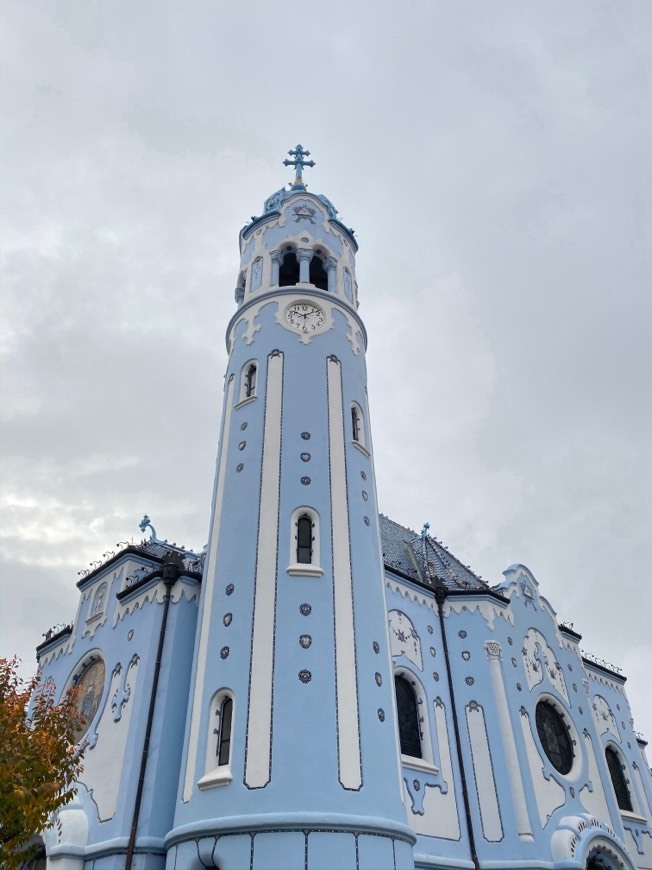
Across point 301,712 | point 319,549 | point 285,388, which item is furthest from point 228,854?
point 285,388

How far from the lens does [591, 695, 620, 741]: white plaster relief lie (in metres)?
30.0

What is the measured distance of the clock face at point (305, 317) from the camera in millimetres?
23355

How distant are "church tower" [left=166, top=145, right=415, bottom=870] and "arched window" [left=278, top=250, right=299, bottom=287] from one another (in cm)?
141

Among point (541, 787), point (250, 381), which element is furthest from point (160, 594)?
point (541, 787)

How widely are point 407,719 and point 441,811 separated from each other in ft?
8.04

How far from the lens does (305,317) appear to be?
77.7 feet

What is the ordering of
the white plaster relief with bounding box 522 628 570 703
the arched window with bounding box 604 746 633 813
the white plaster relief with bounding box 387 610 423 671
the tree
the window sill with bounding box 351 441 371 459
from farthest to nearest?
the arched window with bounding box 604 746 633 813 < the white plaster relief with bounding box 522 628 570 703 < the white plaster relief with bounding box 387 610 423 671 < the window sill with bounding box 351 441 371 459 < the tree

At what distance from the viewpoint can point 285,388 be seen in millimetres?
21578

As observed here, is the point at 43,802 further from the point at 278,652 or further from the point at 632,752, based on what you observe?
the point at 632,752

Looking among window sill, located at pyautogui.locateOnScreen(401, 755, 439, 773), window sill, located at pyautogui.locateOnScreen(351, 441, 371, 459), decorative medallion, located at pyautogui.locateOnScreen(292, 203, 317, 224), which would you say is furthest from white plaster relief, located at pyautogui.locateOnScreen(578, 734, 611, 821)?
decorative medallion, located at pyautogui.locateOnScreen(292, 203, 317, 224)

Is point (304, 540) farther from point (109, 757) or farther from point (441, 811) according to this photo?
point (441, 811)

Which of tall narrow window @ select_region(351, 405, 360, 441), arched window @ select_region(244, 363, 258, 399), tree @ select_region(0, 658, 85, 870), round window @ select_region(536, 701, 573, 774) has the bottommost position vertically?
tree @ select_region(0, 658, 85, 870)

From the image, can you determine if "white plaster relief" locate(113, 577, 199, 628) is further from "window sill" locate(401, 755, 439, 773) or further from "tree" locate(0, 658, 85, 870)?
"window sill" locate(401, 755, 439, 773)

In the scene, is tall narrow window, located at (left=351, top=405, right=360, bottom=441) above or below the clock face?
below
